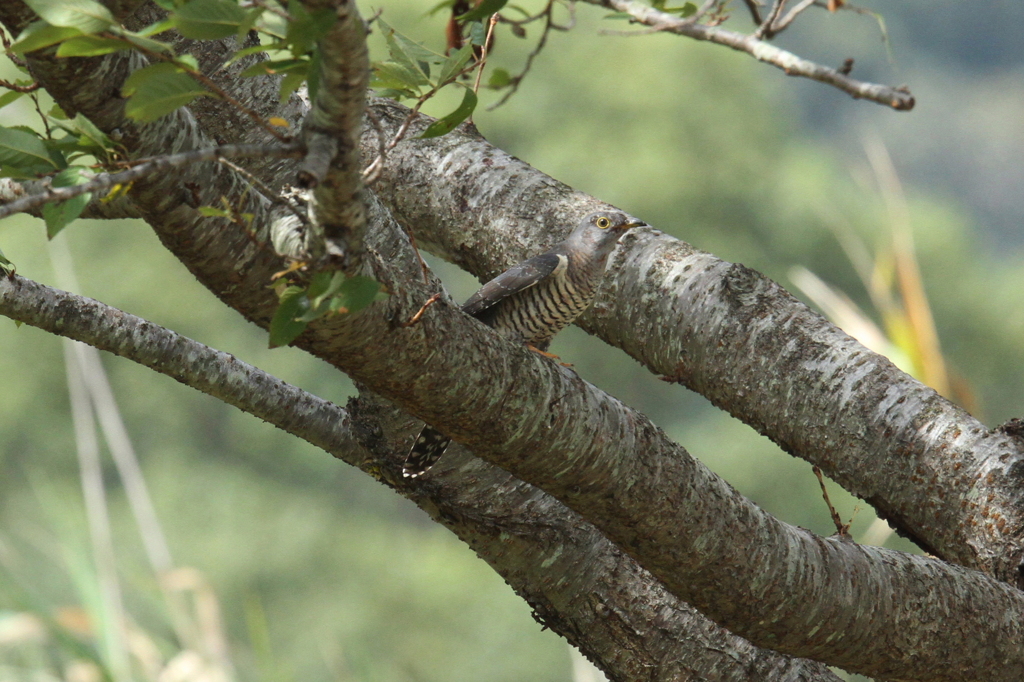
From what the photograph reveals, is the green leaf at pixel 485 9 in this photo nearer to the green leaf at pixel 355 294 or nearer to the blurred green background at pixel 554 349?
the green leaf at pixel 355 294

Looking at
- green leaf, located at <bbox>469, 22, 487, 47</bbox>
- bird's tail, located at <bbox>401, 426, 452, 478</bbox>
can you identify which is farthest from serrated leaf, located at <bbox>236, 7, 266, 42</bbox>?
bird's tail, located at <bbox>401, 426, 452, 478</bbox>

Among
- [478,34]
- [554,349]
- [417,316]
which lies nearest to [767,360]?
[478,34]

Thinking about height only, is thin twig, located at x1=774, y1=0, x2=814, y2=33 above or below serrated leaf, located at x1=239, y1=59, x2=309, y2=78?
above

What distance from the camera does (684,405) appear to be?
19828 millimetres

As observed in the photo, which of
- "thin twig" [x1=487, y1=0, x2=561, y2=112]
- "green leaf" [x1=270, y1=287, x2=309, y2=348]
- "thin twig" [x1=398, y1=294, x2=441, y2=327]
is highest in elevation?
"thin twig" [x1=487, y1=0, x2=561, y2=112]

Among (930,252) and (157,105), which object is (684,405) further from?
(157,105)

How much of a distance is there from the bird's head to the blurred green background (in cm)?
1225

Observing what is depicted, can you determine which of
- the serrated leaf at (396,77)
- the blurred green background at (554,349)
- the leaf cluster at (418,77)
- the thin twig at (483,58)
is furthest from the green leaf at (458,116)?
the blurred green background at (554,349)

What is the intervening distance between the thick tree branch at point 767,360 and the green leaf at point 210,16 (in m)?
1.41

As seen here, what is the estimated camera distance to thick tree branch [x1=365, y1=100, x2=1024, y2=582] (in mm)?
1934

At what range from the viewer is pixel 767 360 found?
6.54 ft

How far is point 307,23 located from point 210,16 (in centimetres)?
11

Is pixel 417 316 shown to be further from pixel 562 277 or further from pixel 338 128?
pixel 562 277

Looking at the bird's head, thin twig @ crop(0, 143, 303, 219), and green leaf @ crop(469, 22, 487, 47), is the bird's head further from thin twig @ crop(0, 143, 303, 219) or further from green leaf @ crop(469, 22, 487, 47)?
thin twig @ crop(0, 143, 303, 219)
